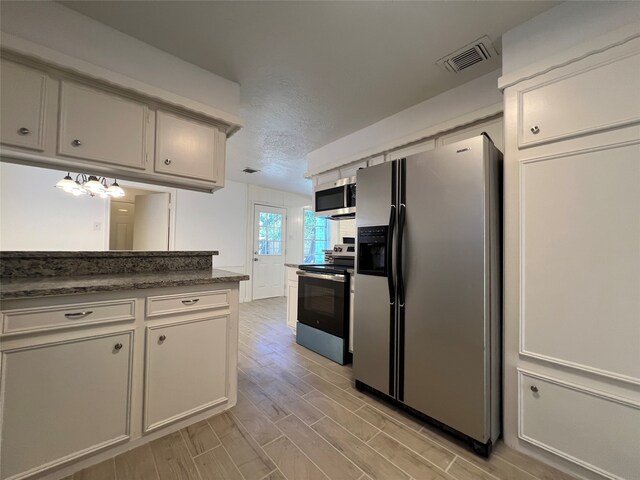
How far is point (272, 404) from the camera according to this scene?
1.88 meters

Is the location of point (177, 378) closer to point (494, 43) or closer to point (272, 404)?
point (272, 404)

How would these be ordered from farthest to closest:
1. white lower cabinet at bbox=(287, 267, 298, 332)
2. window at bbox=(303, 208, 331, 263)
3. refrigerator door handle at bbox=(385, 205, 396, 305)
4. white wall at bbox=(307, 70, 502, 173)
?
window at bbox=(303, 208, 331, 263)
white lower cabinet at bbox=(287, 267, 298, 332)
white wall at bbox=(307, 70, 502, 173)
refrigerator door handle at bbox=(385, 205, 396, 305)

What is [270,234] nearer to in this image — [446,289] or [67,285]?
[67,285]

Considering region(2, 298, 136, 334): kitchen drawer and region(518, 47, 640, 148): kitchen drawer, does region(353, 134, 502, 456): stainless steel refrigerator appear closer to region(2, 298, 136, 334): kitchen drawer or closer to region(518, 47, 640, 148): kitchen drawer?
region(518, 47, 640, 148): kitchen drawer

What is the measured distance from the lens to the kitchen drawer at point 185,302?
1.51m

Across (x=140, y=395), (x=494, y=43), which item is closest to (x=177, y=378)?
(x=140, y=395)

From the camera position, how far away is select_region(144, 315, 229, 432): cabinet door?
1496mm

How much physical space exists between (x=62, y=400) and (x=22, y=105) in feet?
5.12

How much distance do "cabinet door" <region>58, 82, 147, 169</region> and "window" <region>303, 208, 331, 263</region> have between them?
495 cm

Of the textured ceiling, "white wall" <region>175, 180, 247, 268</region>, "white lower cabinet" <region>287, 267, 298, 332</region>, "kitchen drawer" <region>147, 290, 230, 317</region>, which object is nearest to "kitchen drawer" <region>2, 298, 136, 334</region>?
"kitchen drawer" <region>147, 290, 230, 317</region>

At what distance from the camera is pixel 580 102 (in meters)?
1.31

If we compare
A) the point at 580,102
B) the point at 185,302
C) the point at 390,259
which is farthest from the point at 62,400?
the point at 580,102

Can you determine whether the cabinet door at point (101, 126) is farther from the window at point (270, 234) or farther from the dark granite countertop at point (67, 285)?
the window at point (270, 234)

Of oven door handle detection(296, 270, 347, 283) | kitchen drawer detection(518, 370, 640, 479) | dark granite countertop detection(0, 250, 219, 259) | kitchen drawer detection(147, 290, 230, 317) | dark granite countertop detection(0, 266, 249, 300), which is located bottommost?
kitchen drawer detection(518, 370, 640, 479)
